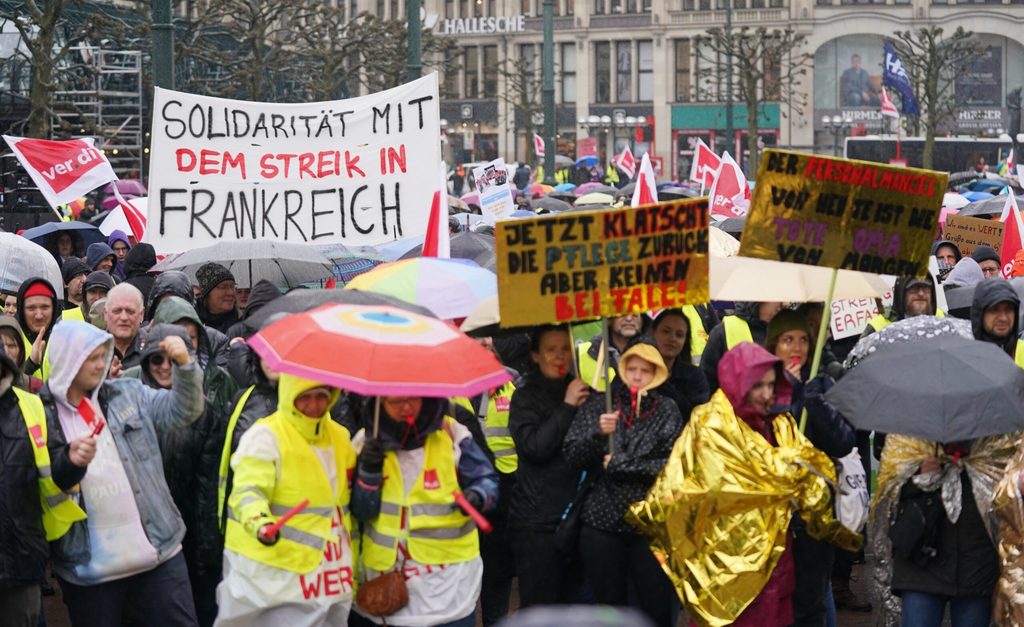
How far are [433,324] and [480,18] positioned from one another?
64291 millimetres

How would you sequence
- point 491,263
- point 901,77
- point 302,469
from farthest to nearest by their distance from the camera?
1. point 901,77
2. point 491,263
3. point 302,469

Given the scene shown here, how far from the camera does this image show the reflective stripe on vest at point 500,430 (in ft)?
22.1

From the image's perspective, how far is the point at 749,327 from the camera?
25.4 ft

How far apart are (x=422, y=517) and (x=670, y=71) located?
61.0 meters

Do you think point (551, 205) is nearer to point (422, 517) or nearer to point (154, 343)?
point (154, 343)

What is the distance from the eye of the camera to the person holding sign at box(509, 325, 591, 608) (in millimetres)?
5918

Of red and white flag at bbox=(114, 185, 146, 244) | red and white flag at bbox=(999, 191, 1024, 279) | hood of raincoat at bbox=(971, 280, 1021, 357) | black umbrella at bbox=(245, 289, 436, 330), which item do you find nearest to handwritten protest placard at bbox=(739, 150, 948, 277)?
hood of raincoat at bbox=(971, 280, 1021, 357)

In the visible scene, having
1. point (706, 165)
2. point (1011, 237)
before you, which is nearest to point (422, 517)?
point (1011, 237)

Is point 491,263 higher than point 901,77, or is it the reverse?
point 901,77

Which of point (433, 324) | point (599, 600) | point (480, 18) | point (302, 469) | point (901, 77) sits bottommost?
point (599, 600)

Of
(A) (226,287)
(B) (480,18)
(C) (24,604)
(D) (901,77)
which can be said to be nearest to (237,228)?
(A) (226,287)

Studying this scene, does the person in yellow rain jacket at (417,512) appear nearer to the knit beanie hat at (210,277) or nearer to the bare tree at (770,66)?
the knit beanie hat at (210,277)

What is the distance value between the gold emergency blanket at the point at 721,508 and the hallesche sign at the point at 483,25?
6275cm

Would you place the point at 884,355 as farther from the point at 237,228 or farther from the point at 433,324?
the point at 237,228
